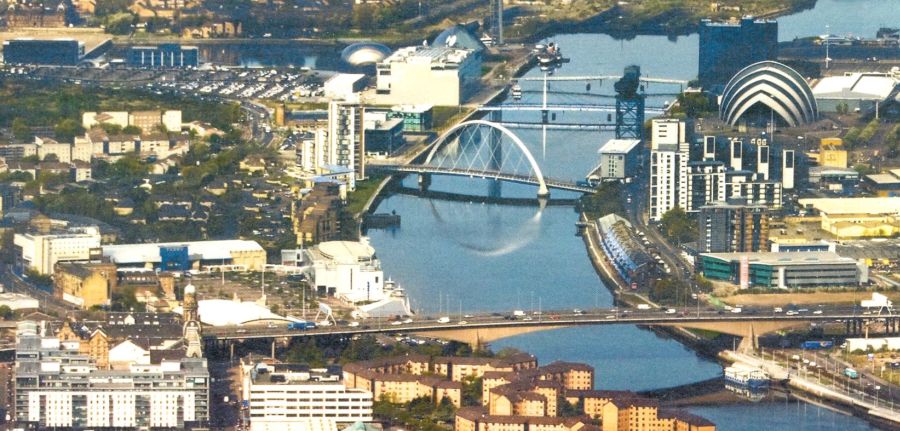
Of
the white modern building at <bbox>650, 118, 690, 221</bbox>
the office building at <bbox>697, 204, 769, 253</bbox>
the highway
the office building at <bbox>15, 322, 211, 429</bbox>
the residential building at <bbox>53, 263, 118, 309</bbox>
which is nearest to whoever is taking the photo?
the office building at <bbox>15, 322, 211, 429</bbox>

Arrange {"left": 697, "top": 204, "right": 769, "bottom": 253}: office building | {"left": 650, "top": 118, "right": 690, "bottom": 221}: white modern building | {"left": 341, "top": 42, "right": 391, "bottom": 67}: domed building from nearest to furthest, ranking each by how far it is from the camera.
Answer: {"left": 697, "top": 204, "right": 769, "bottom": 253}: office building
{"left": 650, "top": 118, "right": 690, "bottom": 221}: white modern building
{"left": 341, "top": 42, "right": 391, "bottom": 67}: domed building

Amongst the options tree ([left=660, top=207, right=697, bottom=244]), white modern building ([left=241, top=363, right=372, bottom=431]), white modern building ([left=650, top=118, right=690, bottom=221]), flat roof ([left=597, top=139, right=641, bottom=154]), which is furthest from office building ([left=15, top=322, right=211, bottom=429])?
flat roof ([left=597, top=139, right=641, bottom=154])

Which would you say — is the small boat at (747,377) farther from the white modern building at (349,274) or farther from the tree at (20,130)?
the tree at (20,130)

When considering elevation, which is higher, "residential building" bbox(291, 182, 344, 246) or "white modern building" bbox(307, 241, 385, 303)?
"residential building" bbox(291, 182, 344, 246)

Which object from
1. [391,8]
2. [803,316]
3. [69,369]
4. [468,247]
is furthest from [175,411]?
[391,8]

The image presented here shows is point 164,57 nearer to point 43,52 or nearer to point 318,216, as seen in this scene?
point 43,52

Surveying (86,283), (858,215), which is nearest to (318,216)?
(86,283)

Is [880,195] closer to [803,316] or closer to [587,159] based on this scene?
[587,159]

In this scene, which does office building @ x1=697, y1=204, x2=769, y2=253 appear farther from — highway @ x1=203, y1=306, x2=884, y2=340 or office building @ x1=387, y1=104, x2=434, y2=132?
office building @ x1=387, y1=104, x2=434, y2=132
